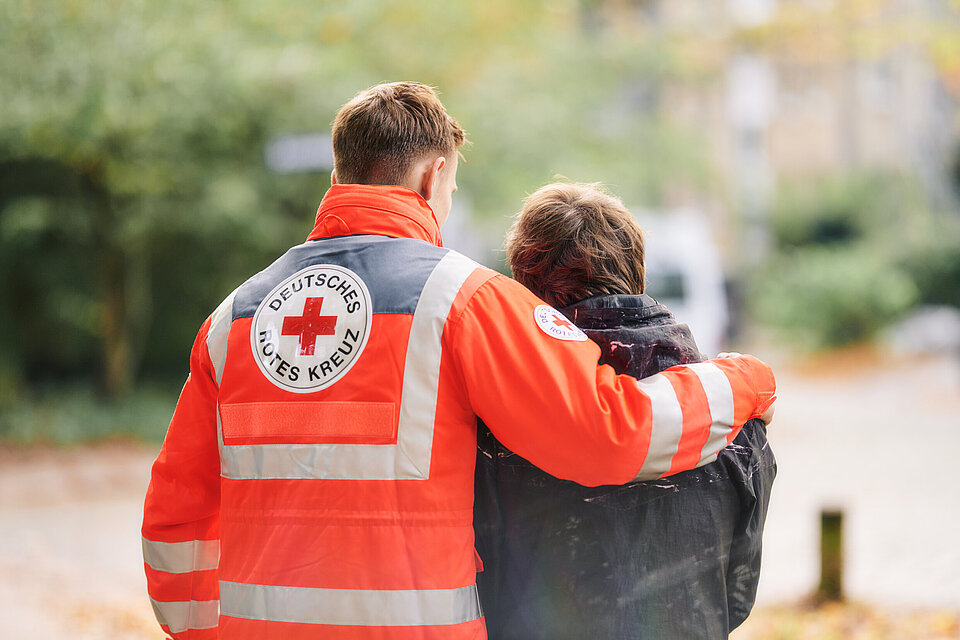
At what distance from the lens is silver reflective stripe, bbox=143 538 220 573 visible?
2.10 metres

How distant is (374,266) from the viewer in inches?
73.2

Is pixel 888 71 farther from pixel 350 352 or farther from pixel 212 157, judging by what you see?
pixel 350 352

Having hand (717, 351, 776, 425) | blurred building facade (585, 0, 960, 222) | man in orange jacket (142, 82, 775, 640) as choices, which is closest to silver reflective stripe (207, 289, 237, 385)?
man in orange jacket (142, 82, 775, 640)

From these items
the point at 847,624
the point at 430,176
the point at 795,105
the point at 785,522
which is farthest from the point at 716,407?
the point at 795,105

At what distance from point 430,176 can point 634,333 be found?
515 millimetres

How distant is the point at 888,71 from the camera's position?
95.5 ft

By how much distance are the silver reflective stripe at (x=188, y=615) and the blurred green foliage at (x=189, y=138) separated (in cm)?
687

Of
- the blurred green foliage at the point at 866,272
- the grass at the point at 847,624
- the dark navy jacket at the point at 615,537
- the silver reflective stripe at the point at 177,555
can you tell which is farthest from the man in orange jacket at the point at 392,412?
the blurred green foliage at the point at 866,272

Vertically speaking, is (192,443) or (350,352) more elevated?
(350,352)

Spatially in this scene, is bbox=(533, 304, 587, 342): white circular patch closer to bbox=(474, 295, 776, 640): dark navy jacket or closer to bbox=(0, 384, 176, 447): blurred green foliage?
bbox=(474, 295, 776, 640): dark navy jacket

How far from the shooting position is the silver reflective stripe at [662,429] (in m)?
1.76

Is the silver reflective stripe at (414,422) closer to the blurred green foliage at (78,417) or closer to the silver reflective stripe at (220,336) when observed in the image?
the silver reflective stripe at (220,336)

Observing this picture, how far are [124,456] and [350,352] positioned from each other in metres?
9.09

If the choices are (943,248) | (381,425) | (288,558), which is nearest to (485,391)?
(381,425)
